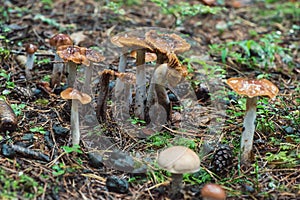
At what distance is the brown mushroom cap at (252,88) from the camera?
3262 millimetres

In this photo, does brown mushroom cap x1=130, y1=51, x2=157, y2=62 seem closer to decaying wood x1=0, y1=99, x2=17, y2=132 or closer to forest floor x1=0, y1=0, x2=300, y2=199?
forest floor x1=0, y1=0, x2=300, y2=199

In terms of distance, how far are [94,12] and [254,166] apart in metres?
4.95

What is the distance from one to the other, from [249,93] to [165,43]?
1123 mm

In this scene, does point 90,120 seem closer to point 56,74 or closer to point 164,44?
point 56,74

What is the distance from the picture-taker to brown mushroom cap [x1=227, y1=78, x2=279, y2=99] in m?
3.26

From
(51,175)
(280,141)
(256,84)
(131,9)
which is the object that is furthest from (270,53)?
(51,175)

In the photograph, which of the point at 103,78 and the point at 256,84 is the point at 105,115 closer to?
the point at 103,78

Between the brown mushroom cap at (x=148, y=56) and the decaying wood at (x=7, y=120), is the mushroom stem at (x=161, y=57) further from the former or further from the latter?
the decaying wood at (x=7, y=120)

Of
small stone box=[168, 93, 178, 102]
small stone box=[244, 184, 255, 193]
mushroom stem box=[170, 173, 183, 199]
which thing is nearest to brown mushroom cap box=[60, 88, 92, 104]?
mushroom stem box=[170, 173, 183, 199]

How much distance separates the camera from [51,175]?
3.28 meters

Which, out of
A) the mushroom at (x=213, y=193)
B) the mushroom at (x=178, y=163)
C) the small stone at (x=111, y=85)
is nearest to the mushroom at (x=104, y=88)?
the small stone at (x=111, y=85)

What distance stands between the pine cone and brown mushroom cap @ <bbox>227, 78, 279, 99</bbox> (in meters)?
0.63

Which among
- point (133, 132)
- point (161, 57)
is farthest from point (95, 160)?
point (161, 57)

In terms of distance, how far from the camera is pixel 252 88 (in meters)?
3.29
